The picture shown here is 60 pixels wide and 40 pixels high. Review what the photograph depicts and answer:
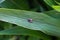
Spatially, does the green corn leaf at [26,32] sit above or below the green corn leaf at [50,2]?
below

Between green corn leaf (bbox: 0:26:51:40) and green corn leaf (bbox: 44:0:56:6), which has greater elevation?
green corn leaf (bbox: 44:0:56:6)

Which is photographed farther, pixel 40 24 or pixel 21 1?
pixel 21 1

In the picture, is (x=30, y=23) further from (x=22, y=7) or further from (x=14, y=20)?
(x=22, y=7)

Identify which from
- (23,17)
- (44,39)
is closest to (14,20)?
(23,17)

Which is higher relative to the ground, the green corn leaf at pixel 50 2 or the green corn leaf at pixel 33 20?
the green corn leaf at pixel 50 2

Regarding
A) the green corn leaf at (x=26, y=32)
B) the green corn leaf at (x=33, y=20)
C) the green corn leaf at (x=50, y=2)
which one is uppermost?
the green corn leaf at (x=50, y=2)

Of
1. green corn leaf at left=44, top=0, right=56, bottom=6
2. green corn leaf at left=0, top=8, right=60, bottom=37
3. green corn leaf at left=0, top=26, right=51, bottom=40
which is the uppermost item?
green corn leaf at left=44, top=0, right=56, bottom=6

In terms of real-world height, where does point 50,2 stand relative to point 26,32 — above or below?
above

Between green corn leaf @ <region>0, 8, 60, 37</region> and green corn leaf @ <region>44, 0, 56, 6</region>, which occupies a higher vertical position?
green corn leaf @ <region>44, 0, 56, 6</region>
